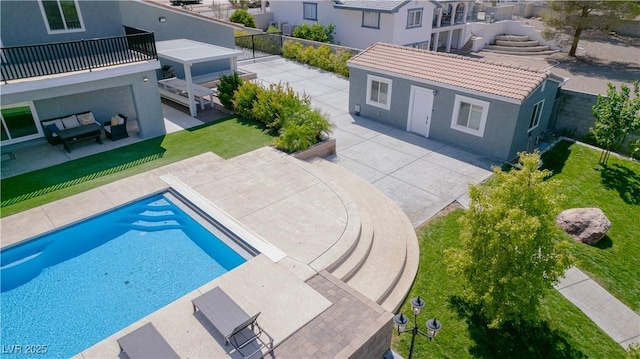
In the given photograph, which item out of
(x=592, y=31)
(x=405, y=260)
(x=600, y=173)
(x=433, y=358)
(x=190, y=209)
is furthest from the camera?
(x=592, y=31)

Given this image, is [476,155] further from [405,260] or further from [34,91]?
[34,91]

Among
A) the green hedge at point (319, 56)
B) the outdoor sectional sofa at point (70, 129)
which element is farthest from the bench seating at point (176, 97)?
the green hedge at point (319, 56)

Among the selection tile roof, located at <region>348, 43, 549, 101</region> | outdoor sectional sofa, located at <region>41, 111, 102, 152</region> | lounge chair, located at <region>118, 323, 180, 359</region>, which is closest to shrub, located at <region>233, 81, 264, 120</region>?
tile roof, located at <region>348, 43, 549, 101</region>

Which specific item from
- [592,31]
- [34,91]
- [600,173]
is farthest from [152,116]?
[592,31]

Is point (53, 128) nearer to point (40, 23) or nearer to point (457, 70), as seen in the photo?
point (40, 23)

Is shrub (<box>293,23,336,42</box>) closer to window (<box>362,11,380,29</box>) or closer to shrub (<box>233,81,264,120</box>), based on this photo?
window (<box>362,11,380,29</box>)

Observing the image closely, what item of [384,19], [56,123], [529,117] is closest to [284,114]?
[56,123]
